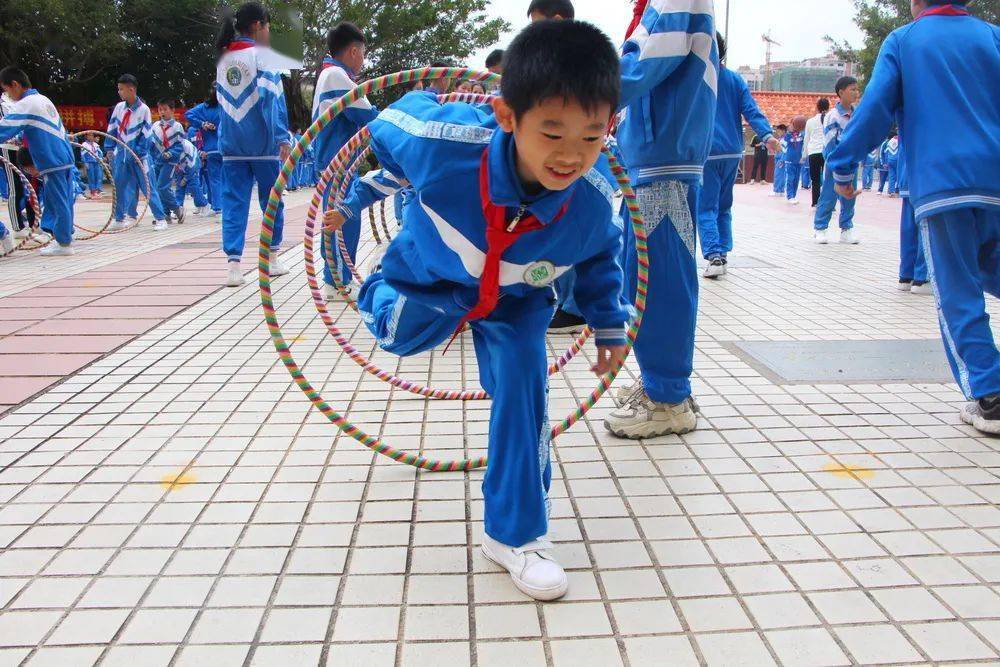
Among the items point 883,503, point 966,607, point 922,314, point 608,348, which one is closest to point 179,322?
point 608,348

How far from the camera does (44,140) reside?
8.61 m

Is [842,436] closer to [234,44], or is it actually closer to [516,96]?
[516,96]

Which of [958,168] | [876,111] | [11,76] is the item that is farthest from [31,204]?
[958,168]

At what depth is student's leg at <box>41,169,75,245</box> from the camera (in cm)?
877

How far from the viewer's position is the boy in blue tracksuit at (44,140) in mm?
8445

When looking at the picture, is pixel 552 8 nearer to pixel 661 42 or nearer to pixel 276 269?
pixel 661 42

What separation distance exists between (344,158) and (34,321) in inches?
146

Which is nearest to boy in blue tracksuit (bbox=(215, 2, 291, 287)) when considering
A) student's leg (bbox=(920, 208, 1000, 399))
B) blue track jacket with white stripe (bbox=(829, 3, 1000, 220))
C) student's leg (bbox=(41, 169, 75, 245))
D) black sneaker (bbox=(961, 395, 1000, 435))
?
student's leg (bbox=(41, 169, 75, 245))

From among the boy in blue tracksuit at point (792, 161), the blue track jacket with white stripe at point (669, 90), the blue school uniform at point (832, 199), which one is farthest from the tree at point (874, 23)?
the blue track jacket with white stripe at point (669, 90)

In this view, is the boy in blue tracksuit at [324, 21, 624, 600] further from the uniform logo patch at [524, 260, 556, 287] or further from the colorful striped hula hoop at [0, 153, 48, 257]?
the colorful striped hula hoop at [0, 153, 48, 257]

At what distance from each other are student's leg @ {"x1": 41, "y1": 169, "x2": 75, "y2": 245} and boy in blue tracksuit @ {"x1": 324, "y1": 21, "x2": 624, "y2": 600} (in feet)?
25.3

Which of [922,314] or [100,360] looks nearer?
[100,360]

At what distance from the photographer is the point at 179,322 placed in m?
5.76

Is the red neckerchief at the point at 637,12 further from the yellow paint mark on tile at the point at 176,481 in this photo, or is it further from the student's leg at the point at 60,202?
the student's leg at the point at 60,202
